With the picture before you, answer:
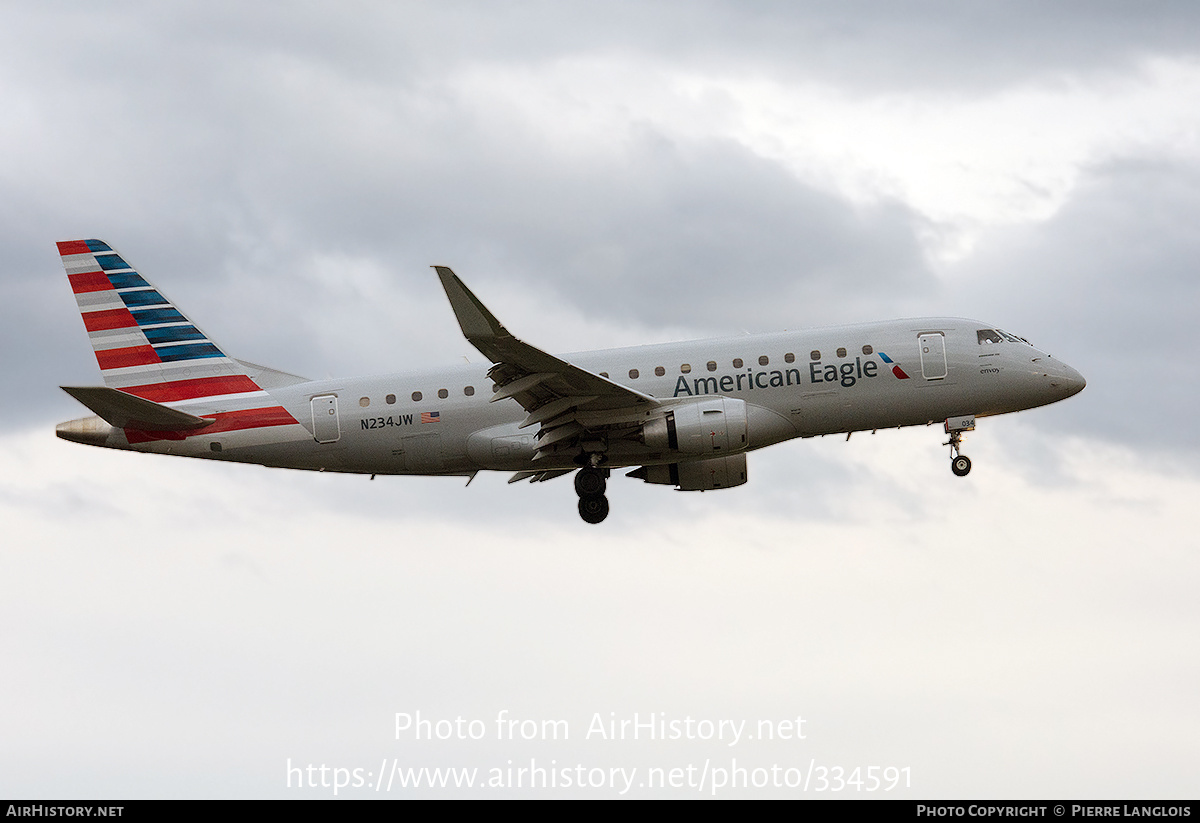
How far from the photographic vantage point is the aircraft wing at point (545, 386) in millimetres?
33312

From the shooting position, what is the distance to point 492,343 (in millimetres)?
34094

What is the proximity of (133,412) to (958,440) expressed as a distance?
2372cm

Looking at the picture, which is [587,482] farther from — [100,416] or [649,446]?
[100,416]

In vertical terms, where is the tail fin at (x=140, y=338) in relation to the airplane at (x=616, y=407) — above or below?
above

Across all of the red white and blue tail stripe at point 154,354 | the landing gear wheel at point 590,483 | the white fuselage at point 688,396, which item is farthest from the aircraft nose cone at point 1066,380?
the red white and blue tail stripe at point 154,354

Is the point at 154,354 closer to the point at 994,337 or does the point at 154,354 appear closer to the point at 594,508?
the point at 594,508

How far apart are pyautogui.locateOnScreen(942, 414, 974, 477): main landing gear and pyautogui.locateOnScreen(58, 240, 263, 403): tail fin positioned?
20512 mm

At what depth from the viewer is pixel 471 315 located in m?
33.3

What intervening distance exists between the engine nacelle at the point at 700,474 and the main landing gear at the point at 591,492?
3155mm

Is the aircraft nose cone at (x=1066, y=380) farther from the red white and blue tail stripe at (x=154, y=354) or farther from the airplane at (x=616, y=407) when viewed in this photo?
the red white and blue tail stripe at (x=154, y=354)

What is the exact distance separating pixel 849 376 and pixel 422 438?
12.4 meters

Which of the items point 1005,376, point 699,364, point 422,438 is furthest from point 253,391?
point 1005,376

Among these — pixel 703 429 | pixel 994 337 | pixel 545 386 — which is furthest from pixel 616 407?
pixel 994 337

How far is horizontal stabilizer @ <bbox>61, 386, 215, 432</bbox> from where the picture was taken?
36.5m
